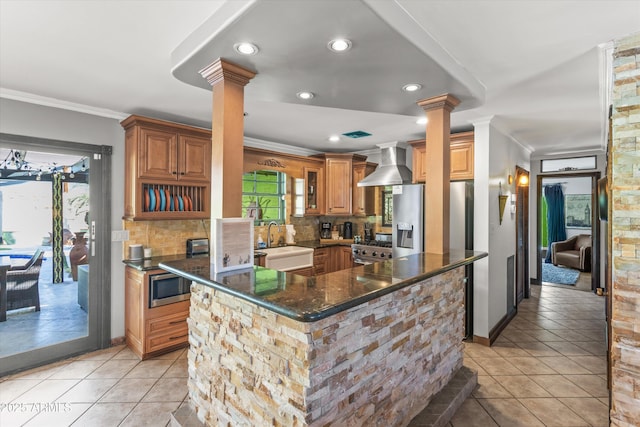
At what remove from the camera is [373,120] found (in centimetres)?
359

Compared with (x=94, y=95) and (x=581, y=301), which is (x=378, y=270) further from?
(x=581, y=301)

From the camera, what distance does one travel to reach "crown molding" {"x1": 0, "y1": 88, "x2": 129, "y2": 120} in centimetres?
279

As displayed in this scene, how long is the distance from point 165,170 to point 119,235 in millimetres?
863

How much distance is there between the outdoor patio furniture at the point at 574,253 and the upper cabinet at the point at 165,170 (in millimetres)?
8087

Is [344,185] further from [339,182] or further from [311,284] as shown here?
[311,284]

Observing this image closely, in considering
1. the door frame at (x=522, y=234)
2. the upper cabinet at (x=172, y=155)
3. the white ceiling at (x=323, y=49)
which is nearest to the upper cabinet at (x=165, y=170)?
the upper cabinet at (x=172, y=155)

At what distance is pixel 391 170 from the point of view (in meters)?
4.61

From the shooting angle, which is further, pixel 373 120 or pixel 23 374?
pixel 373 120

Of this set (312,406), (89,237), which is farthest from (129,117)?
(312,406)

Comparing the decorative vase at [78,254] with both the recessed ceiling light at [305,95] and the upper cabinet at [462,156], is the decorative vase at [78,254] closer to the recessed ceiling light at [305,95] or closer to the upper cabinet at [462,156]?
the recessed ceiling light at [305,95]

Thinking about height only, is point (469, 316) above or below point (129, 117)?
below

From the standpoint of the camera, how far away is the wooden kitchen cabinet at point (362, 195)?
5.24 meters

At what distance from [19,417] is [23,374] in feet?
2.53

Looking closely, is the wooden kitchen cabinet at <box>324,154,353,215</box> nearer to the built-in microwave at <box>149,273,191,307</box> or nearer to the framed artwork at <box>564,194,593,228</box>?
the built-in microwave at <box>149,273,191,307</box>
